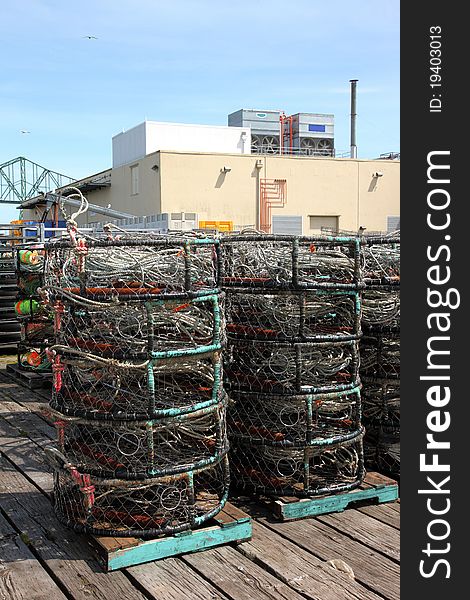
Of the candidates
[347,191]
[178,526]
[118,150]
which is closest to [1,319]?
[178,526]

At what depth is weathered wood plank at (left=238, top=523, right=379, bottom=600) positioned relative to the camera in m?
3.49

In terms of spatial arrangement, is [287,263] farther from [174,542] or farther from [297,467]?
[174,542]

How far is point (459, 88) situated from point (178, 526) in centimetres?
265

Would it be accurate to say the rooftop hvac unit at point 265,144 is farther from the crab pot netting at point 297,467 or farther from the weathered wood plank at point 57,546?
the weathered wood plank at point 57,546

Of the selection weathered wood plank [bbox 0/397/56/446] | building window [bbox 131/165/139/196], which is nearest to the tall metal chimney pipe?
building window [bbox 131/165/139/196]

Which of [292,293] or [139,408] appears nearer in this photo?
[139,408]

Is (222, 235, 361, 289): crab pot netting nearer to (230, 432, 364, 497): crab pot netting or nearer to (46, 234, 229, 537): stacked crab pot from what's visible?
(46, 234, 229, 537): stacked crab pot

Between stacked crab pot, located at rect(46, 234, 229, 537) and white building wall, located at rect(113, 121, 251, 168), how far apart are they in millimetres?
30719

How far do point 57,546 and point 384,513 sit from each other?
6.62 ft

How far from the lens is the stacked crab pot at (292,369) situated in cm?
447

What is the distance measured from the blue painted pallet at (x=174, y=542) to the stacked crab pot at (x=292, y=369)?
49cm

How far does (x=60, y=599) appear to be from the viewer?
3.42 m

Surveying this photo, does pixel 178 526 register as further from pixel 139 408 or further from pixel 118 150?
pixel 118 150

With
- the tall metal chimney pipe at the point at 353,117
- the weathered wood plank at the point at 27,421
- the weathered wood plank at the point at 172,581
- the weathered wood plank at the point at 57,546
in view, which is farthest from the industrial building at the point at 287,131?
the weathered wood plank at the point at 172,581
